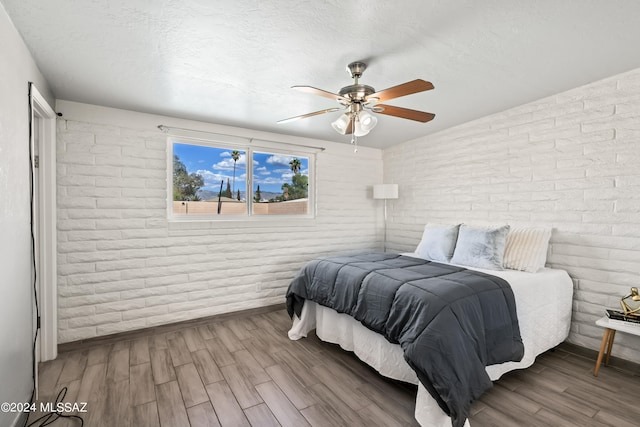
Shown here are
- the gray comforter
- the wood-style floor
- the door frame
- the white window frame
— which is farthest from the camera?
the white window frame

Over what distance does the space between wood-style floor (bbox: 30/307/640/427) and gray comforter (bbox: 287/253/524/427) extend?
32cm

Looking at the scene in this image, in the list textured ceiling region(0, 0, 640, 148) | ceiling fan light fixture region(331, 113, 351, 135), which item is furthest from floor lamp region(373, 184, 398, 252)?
ceiling fan light fixture region(331, 113, 351, 135)

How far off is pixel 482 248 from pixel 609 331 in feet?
3.38

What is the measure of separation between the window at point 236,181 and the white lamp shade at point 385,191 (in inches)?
39.1

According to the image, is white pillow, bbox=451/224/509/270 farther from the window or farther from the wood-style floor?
the window

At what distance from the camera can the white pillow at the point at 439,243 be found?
3074mm

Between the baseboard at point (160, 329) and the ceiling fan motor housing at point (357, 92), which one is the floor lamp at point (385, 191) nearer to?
the baseboard at point (160, 329)

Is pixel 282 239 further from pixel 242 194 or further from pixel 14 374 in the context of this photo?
pixel 14 374

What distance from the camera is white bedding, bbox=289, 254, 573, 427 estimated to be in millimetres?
2070

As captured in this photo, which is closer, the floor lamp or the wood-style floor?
the wood-style floor

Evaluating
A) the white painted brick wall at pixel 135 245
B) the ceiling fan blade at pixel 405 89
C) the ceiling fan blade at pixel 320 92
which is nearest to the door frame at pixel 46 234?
the white painted brick wall at pixel 135 245

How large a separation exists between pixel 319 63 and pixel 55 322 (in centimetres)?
307

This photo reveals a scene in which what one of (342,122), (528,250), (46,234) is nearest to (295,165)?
(342,122)

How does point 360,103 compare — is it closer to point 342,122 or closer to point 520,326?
point 342,122
